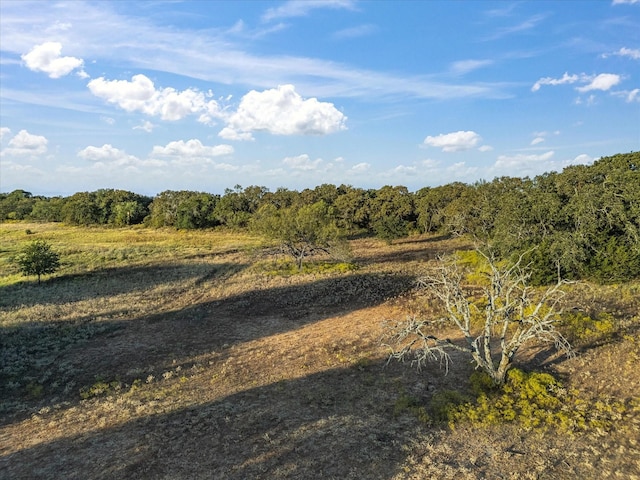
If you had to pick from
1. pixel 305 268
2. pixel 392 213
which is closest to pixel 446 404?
pixel 305 268

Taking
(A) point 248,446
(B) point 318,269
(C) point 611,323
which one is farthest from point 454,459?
(B) point 318,269

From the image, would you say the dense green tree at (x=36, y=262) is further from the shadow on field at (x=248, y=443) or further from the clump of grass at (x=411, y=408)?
the clump of grass at (x=411, y=408)

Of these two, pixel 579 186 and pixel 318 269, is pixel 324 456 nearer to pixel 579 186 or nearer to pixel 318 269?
pixel 318 269

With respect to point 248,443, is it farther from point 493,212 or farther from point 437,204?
point 437,204

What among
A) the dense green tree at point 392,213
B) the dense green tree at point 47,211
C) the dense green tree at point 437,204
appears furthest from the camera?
the dense green tree at point 47,211

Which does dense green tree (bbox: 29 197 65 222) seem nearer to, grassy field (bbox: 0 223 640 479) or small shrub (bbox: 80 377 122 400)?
grassy field (bbox: 0 223 640 479)

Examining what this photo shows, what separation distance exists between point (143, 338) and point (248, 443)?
12994mm

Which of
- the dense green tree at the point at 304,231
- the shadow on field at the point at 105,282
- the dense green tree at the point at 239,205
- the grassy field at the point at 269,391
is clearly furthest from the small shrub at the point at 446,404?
the dense green tree at the point at 239,205

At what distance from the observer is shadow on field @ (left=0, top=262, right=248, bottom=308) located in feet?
111

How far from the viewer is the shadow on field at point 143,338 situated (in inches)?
703

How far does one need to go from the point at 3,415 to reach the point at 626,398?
22.4 meters

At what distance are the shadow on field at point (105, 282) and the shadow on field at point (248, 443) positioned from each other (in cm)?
2263

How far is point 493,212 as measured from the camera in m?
42.8

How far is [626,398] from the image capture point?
14875 millimetres
